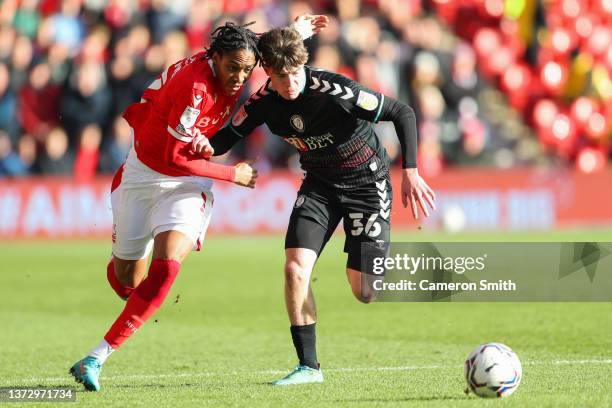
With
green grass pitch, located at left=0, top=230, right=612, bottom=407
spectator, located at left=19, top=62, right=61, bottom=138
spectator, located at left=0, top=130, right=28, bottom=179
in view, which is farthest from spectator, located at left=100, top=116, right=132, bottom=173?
green grass pitch, located at left=0, top=230, right=612, bottom=407

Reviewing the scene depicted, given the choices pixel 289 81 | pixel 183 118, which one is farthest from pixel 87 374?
pixel 289 81

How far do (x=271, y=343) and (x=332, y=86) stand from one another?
2.98m

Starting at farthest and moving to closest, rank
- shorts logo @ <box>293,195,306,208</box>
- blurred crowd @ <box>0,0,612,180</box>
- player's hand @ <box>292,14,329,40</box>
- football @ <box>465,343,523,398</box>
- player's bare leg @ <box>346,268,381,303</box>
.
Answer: blurred crowd @ <box>0,0,612,180</box>
player's hand @ <box>292,14,329,40</box>
player's bare leg @ <box>346,268,381,303</box>
shorts logo @ <box>293,195,306,208</box>
football @ <box>465,343,523,398</box>

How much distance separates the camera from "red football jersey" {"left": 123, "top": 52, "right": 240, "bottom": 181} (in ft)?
23.7

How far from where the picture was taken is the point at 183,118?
721 centimetres

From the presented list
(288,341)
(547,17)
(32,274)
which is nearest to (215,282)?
(32,274)

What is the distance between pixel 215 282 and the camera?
47.8 ft

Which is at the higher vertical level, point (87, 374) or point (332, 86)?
point (332, 86)

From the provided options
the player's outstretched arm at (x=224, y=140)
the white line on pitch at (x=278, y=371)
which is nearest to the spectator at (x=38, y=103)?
the white line on pitch at (x=278, y=371)

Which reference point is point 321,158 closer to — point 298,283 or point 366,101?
point 366,101

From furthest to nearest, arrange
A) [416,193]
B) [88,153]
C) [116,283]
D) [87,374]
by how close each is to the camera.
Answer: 1. [88,153]
2. [116,283]
3. [416,193]
4. [87,374]

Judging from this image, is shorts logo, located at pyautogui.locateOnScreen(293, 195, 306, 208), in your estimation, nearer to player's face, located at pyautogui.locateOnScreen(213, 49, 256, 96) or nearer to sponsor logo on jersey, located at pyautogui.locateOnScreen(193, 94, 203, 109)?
player's face, located at pyautogui.locateOnScreen(213, 49, 256, 96)

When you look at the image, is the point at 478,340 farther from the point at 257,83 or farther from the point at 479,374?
the point at 257,83

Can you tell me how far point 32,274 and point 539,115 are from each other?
10899 mm
